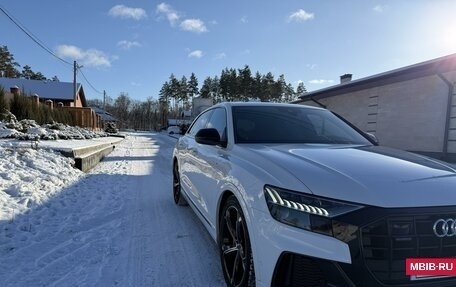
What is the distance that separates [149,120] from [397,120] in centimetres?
11394

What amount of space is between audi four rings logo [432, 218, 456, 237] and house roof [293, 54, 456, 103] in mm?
12732

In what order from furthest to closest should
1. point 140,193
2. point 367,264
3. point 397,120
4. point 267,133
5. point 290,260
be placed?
point 397,120
point 140,193
point 267,133
point 290,260
point 367,264

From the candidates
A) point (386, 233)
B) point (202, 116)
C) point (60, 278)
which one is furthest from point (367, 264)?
point (202, 116)

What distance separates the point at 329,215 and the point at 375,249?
31 centimetres

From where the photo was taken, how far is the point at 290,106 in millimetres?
4727

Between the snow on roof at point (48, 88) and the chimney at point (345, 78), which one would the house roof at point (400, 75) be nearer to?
the chimney at point (345, 78)

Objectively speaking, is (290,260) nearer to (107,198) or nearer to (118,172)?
(107,198)

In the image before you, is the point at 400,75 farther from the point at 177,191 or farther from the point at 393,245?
the point at 393,245

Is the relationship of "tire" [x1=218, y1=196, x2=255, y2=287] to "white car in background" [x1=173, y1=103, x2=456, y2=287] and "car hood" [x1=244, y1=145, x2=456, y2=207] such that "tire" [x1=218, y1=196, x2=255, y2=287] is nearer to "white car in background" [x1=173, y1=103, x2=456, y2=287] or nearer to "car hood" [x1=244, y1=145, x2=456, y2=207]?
"white car in background" [x1=173, y1=103, x2=456, y2=287]

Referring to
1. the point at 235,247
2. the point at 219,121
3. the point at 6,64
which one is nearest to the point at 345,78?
the point at 219,121

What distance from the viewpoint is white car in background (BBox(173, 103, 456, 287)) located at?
2.18 m

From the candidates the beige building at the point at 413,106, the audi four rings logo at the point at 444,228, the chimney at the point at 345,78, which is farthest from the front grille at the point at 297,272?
the chimney at the point at 345,78

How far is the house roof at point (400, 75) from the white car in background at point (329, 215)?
39.7ft

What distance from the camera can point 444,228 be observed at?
2242 mm
